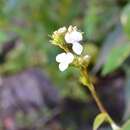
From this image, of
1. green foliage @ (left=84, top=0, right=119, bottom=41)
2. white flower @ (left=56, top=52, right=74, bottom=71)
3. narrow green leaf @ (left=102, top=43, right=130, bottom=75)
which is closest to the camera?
white flower @ (left=56, top=52, right=74, bottom=71)

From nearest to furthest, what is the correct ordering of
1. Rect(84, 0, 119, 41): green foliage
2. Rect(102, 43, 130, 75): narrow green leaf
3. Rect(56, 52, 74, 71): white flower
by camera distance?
1. Rect(56, 52, 74, 71): white flower
2. Rect(102, 43, 130, 75): narrow green leaf
3. Rect(84, 0, 119, 41): green foliage

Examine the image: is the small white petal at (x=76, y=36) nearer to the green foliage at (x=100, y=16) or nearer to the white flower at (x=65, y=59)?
the white flower at (x=65, y=59)

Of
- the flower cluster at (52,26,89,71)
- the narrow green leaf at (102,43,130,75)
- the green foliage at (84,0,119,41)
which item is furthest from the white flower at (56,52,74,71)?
the green foliage at (84,0,119,41)

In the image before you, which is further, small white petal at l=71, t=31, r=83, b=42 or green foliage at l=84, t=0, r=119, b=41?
green foliage at l=84, t=0, r=119, b=41

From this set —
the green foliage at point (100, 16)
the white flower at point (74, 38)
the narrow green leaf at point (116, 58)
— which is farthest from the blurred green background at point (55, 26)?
the white flower at point (74, 38)

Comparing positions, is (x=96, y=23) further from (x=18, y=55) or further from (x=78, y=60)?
(x=78, y=60)

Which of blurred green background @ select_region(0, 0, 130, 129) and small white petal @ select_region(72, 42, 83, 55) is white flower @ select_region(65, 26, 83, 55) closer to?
small white petal @ select_region(72, 42, 83, 55)

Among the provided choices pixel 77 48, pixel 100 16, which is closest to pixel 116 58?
pixel 77 48

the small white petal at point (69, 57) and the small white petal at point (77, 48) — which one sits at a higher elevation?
the small white petal at point (77, 48)
